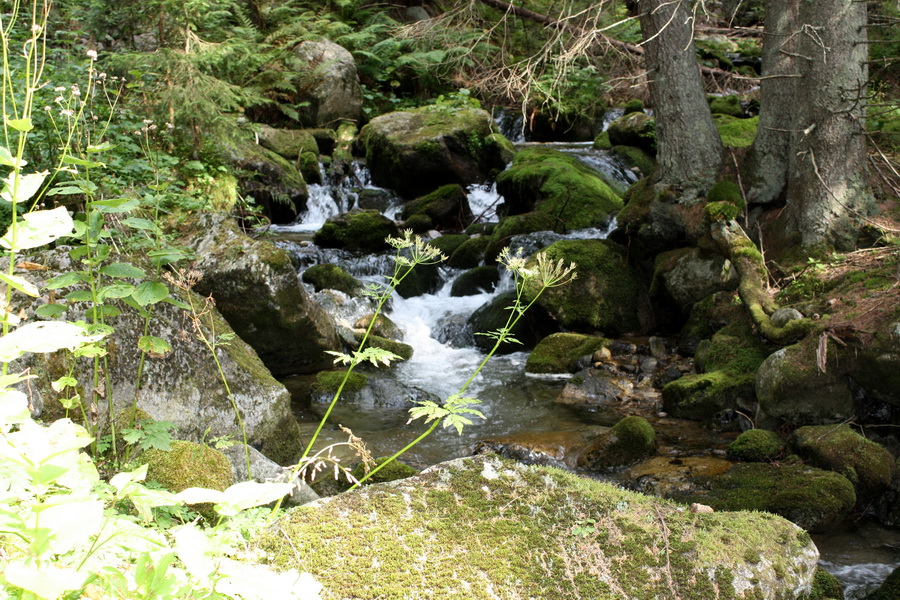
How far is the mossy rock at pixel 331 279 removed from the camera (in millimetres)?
9961

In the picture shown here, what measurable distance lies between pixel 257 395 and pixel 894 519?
4449 mm

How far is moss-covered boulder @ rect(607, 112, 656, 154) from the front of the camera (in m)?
14.5

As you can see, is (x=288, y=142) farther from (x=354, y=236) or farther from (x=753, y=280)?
(x=753, y=280)

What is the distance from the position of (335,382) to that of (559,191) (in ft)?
20.2

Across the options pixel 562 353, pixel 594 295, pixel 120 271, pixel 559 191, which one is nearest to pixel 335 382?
pixel 562 353

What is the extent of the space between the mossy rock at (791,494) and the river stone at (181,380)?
3.09m

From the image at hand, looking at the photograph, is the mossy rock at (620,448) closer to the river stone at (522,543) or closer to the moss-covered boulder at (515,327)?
the river stone at (522,543)

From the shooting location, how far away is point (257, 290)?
688 centimetres

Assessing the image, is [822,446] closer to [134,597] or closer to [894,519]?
[894,519]

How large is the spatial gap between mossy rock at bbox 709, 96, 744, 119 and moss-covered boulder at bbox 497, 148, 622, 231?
3900 mm

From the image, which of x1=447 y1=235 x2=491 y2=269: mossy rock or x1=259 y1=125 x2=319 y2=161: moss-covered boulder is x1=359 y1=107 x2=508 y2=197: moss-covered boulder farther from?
x1=447 y1=235 x2=491 y2=269: mossy rock

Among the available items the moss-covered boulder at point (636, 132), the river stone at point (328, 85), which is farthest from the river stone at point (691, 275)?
the river stone at point (328, 85)

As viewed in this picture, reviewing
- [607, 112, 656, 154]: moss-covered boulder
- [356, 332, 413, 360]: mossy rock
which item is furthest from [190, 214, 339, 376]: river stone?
[607, 112, 656, 154]: moss-covered boulder

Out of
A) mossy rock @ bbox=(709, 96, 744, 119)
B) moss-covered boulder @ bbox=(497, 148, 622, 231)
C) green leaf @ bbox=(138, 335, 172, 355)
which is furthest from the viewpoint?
mossy rock @ bbox=(709, 96, 744, 119)
